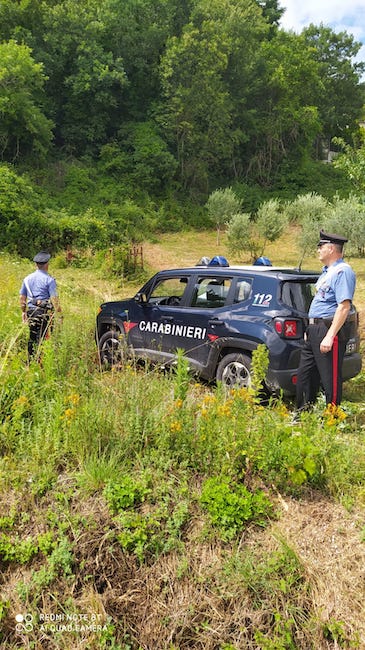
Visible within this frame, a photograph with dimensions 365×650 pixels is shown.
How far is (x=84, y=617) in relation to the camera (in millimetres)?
2584

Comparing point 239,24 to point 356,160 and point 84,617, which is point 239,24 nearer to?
point 356,160

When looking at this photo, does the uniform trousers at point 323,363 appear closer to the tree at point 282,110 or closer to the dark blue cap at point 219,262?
the dark blue cap at point 219,262

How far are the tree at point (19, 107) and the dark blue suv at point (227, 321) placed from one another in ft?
80.3

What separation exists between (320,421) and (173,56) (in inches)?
1535

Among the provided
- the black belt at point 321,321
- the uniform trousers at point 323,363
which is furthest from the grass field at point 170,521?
the black belt at point 321,321

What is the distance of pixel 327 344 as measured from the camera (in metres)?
3.84

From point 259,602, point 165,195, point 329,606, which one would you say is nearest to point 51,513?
point 259,602

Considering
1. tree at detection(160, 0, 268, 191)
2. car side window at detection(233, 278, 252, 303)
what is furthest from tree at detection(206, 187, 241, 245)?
car side window at detection(233, 278, 252, 303)

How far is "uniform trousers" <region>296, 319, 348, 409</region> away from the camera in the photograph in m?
3.99

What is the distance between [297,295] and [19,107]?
27.0 metres

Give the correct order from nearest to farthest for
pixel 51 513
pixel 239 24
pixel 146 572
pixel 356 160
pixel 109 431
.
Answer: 1. pixel 146 572
2. pixel 51 513
3. pixel 109 431
4. pixel 356 160
5. pixel 239 24

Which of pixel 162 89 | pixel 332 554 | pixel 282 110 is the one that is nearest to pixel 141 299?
pixel 332 554

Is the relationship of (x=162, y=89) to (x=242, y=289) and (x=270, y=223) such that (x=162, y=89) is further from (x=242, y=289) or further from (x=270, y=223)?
(x=242, y=289)

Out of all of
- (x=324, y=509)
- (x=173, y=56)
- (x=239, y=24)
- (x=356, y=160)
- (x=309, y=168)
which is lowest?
(x=324, y=509)
